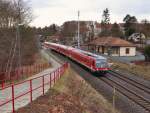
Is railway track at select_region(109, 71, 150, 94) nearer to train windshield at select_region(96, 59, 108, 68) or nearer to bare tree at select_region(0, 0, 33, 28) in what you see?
train windshield at select_region(96, 59, 108, 68)

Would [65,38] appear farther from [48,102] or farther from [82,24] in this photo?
[48,102]

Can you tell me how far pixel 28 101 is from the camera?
617 inches

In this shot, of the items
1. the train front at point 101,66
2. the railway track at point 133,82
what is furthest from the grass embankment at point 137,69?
the train front at point 101,66

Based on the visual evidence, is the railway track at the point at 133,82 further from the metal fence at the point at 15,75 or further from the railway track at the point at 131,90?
the metal fence at the point at 15,75

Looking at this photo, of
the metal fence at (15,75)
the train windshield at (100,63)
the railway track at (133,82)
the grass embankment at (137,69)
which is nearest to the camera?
the railway track at (133,82)

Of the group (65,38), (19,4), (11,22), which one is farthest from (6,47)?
(65,38)

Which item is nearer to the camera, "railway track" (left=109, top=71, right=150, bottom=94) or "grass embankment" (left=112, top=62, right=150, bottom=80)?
"railway track" (left=109, top=71, right=150, bottom=94)

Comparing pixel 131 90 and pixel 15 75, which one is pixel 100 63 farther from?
pixel 15 75

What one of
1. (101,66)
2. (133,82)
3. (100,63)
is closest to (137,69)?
(100,63)

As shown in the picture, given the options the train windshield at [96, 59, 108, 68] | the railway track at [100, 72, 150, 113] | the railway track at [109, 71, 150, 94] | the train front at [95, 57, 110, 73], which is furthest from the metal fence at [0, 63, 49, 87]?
the railway track at [109, 71, 150, 94]

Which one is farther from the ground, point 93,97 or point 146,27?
point 146,27

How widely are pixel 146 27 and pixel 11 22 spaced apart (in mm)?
77229

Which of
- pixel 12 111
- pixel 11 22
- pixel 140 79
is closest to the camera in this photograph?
pixel 12 111

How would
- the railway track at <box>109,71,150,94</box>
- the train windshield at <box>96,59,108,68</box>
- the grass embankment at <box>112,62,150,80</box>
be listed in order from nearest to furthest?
1. the railway track at <box>109,71,150,94</box>
2. the grass embankment at <box>112,62,150,80</box>
3. the train windshield at <box>96,59,108,68</box>
